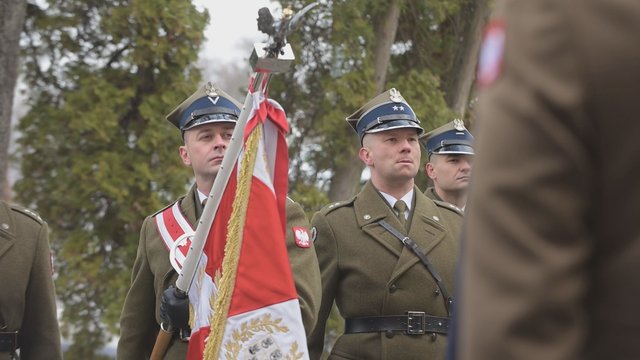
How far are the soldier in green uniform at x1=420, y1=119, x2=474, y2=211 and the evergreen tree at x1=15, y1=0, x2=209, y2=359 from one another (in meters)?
2.91

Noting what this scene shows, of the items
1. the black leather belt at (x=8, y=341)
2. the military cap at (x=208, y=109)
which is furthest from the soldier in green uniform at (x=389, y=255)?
the black leather belt at (x=8, y=341)

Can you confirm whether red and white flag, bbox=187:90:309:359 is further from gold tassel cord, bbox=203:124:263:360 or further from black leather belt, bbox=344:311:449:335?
black leather belt, bbox=344:311:449:335

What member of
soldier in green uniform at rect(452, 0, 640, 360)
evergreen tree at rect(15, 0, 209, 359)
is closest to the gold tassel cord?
soldier in green uniform at rect(452, 0, 640, 360)

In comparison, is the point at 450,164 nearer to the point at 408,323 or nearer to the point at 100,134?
the point at 408,323

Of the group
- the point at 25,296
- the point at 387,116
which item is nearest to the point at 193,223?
the point at 25,296

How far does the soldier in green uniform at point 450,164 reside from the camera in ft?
23.5

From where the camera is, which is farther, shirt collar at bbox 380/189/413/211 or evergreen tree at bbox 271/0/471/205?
evergreen tree at bbox 271/0/471/205

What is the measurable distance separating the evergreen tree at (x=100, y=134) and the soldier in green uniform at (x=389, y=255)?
400cm

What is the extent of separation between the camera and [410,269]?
5266 mm

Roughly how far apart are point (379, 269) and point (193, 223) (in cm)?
95

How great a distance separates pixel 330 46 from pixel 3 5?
3.95 meters

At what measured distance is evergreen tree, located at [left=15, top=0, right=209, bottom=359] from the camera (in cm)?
931

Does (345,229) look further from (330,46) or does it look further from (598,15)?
(330,46)

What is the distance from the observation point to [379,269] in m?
5.29
